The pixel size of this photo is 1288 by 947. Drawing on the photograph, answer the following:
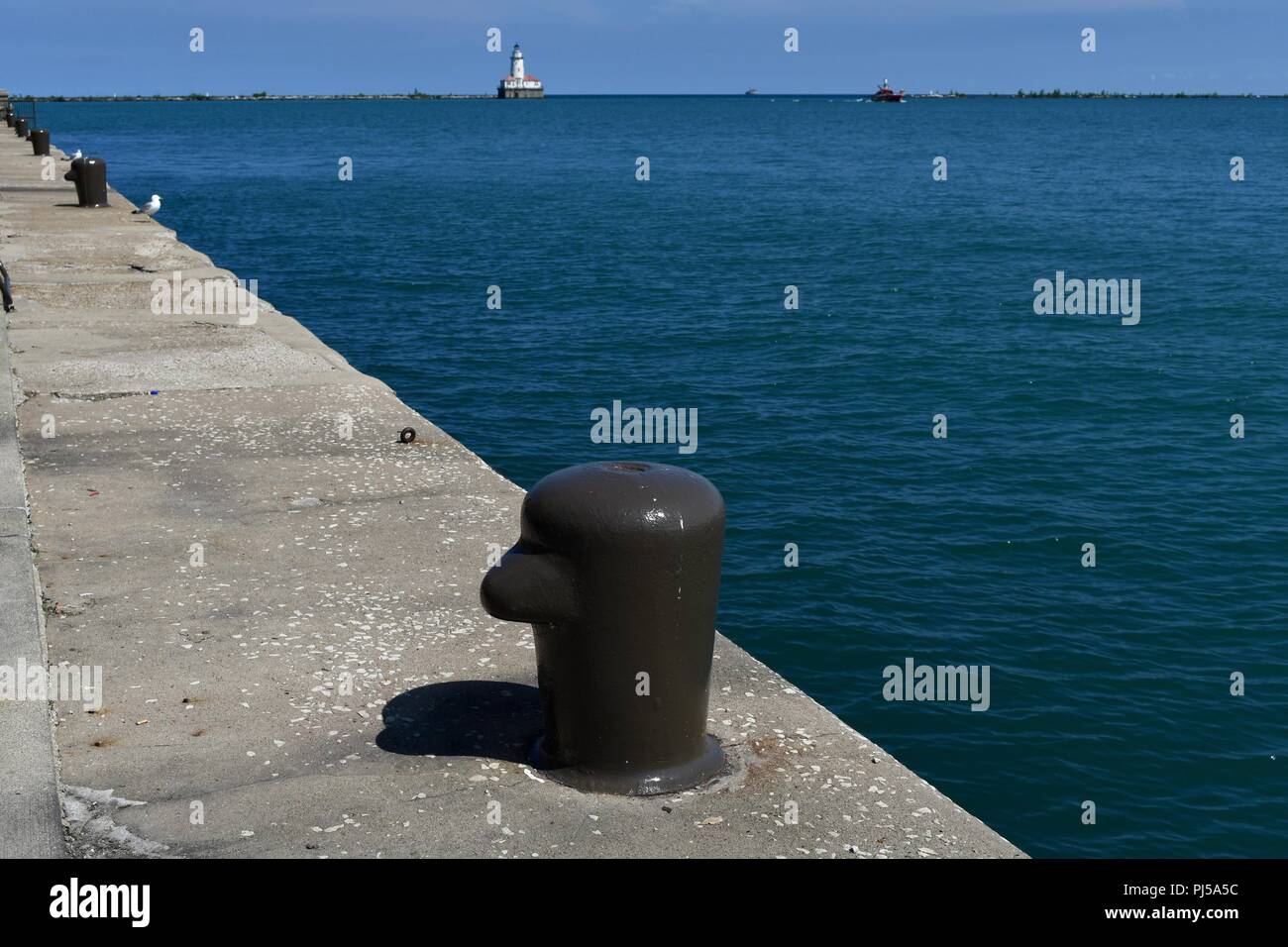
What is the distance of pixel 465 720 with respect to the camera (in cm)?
546

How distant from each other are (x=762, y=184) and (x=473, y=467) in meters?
56.5

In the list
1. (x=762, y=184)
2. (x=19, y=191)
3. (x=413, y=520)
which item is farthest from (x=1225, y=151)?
(x=413, y=520)

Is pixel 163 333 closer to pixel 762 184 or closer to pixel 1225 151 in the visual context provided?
pixel 762 184

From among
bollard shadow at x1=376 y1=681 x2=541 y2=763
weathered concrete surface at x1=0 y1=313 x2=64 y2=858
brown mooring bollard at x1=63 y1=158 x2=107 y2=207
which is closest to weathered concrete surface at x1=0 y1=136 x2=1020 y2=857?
bollard shadow at x1=376 y1=681 x2=541 y2=763

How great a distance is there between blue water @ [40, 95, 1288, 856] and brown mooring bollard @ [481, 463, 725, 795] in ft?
14.6

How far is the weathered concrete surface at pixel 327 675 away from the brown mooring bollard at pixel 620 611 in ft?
0.51

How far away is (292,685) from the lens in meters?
5.74

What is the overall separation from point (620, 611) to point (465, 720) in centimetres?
102

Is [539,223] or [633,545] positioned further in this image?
[539,223]

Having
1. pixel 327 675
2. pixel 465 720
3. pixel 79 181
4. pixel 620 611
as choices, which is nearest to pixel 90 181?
pixel 79 181

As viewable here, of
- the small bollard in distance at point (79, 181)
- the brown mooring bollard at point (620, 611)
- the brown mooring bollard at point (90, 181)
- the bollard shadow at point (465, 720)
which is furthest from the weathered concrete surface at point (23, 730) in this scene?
the small bollard in distance at point (79, 181)

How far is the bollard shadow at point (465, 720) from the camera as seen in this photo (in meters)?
5.23

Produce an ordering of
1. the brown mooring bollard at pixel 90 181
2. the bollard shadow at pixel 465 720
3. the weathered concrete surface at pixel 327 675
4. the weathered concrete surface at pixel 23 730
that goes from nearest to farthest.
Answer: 1. the weathered concrete surface at pixel 23 730
2. the weathered concrete surface at pixel 327 675
3. the bollard shadow at pixel 465 720
4. the brown mooring bollard at pixel 90 181

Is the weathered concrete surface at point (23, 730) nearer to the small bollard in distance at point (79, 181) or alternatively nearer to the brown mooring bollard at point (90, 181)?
the brown mooring bollard at point (90, 181)
